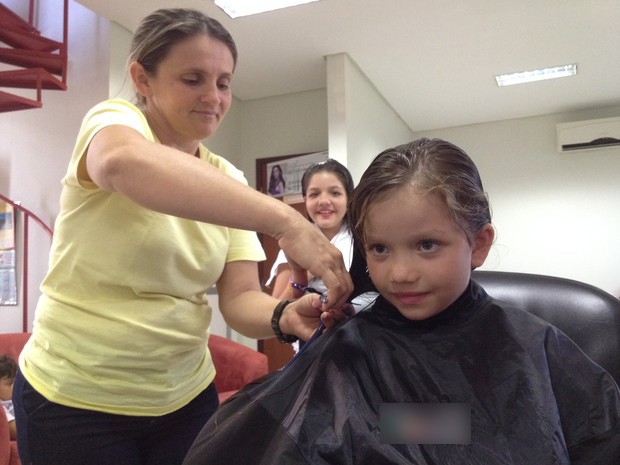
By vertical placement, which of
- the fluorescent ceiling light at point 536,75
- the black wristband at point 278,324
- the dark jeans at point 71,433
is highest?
the fluorescent ceiling light at point 536,75

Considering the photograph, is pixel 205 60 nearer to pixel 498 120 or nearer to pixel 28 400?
pixel 28 400

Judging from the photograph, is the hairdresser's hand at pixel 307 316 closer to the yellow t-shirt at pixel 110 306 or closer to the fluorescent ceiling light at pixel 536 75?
the yellow t-shirt at pixel 110 306

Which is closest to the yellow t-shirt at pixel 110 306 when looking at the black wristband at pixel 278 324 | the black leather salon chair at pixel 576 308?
the black wristband at pixel 278 324

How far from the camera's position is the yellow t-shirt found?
0.94m

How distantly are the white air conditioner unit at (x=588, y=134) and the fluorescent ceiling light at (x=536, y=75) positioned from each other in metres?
0.94

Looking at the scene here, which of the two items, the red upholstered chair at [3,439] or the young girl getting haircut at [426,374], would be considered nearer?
the young girl getting haircut at [426,374]

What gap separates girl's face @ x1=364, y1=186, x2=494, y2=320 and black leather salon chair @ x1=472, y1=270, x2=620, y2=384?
28 centimetres

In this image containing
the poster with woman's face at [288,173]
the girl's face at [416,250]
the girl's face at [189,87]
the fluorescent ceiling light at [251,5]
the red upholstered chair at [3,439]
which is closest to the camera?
the girl's face at [416,250]

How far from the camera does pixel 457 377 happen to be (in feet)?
3.04

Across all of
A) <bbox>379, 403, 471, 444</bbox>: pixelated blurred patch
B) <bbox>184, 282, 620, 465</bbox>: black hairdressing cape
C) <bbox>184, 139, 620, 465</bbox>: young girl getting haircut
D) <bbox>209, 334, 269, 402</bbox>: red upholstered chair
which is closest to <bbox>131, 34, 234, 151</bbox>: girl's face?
<bbox>184, 139, 620, 465</bbox>: young girl getting haircut

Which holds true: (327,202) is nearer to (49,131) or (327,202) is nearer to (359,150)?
(359,150)

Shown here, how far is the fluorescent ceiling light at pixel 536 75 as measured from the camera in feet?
15.3

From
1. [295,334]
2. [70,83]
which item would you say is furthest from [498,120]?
[295,334]

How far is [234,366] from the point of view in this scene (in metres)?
3.17
